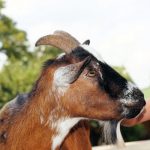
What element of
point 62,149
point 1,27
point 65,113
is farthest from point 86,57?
point 1,27

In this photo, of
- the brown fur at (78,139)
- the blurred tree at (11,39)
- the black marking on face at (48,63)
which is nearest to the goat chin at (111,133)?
the brown fur at (78,139)

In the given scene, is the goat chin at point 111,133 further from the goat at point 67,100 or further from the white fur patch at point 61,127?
the white fur patch at point 61,127

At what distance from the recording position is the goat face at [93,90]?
158 inches

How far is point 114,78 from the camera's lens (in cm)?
403

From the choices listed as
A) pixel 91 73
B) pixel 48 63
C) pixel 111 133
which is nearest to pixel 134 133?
pixel 111 133

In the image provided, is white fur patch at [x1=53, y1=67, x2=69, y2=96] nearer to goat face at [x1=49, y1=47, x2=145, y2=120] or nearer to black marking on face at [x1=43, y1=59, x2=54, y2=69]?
goat face at [x1=49, y1=47, x2=145, y2=120]

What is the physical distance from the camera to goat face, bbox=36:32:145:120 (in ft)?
13.2

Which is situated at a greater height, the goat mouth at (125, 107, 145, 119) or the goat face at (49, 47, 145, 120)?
the goat face at (49, 47, 145, 120)

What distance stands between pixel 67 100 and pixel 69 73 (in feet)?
0.63

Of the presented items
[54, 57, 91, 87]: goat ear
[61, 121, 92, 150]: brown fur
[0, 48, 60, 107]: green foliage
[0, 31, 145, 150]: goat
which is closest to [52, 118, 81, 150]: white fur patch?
[0, 31, 145, 150]: goat

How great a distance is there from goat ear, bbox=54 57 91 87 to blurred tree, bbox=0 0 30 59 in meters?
23.7

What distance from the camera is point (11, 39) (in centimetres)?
2977

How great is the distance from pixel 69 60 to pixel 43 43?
257 mm

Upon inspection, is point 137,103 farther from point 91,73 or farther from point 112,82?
point 91,73
